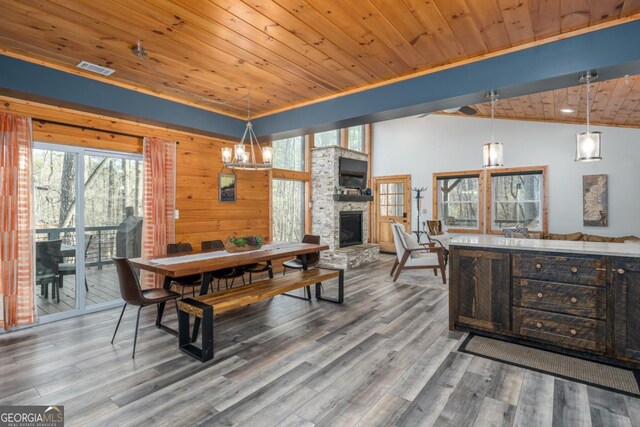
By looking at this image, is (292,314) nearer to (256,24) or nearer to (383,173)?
(256,24)

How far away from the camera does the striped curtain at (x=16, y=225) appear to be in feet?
10.4

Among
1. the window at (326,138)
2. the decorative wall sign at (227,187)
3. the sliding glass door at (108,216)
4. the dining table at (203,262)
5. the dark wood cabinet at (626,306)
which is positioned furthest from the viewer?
the window at (326,138)

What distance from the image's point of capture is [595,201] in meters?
6.03

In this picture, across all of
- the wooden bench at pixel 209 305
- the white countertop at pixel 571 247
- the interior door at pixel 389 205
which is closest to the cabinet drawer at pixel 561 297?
the white countertop at pixel 571 247

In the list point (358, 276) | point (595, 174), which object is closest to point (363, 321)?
point (358, 276)

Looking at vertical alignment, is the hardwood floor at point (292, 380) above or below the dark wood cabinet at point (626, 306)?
below

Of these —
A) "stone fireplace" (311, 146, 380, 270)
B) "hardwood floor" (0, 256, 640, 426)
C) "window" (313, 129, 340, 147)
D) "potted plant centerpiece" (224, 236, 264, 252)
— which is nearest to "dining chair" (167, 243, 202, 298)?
"hardwood floor" (0, 256, 640, 426)

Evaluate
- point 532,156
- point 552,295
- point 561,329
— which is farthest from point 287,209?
point 532,156

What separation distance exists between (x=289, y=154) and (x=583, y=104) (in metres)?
4.94

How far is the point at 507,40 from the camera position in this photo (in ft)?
8.71

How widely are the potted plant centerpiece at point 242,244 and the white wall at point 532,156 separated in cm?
543

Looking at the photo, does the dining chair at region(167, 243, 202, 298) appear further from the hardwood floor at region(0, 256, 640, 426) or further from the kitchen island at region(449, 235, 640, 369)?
the kitchen island at region(449, 235, 640, 369)

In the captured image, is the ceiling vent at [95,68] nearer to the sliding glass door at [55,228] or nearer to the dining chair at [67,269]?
the sliding glass door at [55,228]

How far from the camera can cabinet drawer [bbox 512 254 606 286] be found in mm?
2551
